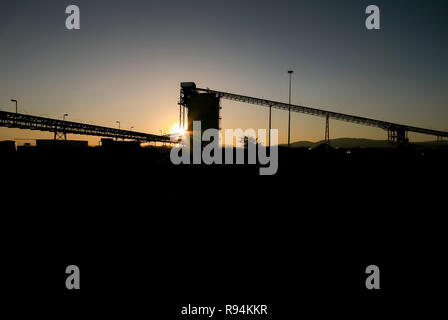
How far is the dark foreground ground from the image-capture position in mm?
3977

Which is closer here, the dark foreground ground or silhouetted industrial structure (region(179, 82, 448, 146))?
the dark foreground ground

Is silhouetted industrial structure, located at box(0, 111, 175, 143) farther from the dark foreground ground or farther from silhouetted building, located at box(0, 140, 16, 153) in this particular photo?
the dark foreground ground

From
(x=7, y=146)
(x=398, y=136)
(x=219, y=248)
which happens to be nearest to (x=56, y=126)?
(x=7, y=146)

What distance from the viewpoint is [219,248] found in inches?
213

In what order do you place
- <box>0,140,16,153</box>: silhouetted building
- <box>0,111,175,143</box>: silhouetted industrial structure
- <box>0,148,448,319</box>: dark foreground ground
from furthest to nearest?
<box>0,111,175,143</box>: silhouetted industrial structure, <box>0,140,16,153</box>: silhouetted building, <box>0,148,448,319</box>: dark foreground ground

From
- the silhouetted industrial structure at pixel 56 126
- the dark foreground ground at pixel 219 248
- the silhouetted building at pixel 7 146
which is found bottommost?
the dark foreground ground at pixel 219 248

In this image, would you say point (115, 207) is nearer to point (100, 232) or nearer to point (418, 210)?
point (100, 232)

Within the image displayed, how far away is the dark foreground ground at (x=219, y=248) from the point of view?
3977 mm

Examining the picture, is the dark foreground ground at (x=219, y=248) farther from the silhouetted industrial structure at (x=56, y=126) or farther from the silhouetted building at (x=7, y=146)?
the silhouetted industrial structure at (x=56, y=126)

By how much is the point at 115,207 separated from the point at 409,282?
8.57 m

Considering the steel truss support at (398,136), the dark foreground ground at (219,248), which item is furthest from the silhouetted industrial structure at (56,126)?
the steel truss support at (398,136)

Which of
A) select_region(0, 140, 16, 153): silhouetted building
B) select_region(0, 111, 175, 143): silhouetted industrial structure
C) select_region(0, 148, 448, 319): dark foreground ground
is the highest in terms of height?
select_region(0, 111, 175, 143): silhouetted industrial structure

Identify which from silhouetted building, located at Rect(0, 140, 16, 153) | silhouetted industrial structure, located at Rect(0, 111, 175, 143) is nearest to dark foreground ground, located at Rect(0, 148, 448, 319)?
silhouetted building, located at Rect(0, 140, 16, 153)
